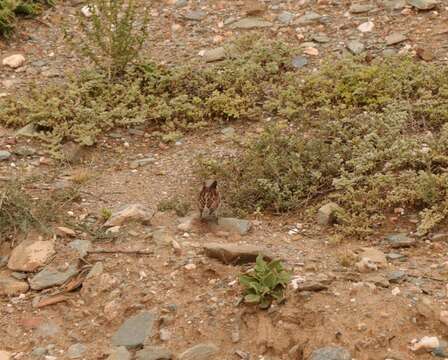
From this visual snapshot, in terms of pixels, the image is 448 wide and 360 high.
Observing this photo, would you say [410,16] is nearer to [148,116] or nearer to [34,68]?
[148,116]

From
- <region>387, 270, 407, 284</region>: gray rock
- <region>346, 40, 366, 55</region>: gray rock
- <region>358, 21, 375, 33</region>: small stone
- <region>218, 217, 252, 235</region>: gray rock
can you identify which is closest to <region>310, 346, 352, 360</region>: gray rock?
A: <region>387, 270, 407, 284</region>: gray rock

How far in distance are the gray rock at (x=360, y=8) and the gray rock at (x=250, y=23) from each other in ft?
3.00

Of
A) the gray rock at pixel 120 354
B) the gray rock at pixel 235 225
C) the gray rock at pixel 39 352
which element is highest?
the gray rock at pixel 120 354

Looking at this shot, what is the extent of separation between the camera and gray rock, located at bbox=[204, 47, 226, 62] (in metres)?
7.98

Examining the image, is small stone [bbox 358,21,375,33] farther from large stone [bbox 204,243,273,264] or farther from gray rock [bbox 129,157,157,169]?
large stone [bbox 204,243,273,264]

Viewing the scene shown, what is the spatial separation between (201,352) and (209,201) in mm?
1470

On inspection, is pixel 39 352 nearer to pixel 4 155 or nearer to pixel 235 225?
pixel 235 225

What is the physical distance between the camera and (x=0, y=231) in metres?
5.47

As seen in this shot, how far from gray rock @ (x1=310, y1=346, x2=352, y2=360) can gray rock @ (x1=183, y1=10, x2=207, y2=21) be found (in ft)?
18.2

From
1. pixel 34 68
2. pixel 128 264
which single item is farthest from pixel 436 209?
pixel 34 68

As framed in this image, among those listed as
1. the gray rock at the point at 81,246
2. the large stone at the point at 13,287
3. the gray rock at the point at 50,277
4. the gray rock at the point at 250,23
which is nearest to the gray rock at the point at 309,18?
the gray rock at the point at 250,23

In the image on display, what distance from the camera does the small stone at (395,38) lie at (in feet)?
25.5

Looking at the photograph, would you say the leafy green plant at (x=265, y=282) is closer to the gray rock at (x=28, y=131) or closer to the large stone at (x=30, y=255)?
the large stone at (x=30, y=255)

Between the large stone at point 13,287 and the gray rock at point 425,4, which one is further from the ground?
the gray rock at point 425,4
